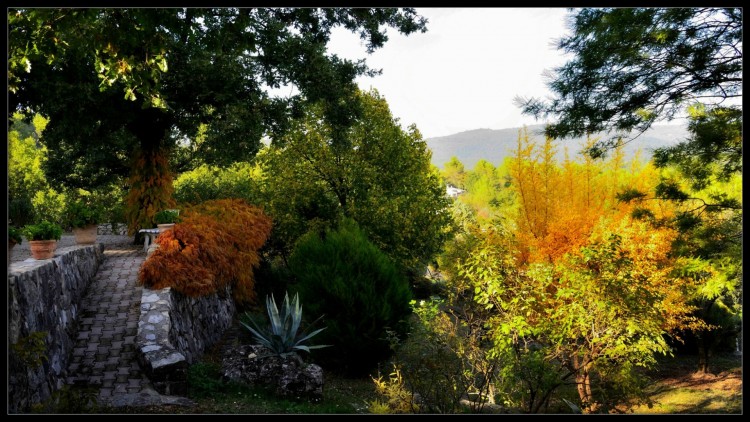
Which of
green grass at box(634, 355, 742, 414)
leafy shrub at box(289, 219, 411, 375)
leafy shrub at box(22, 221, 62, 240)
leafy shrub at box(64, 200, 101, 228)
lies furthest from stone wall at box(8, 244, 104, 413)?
green grass at box(634, 355, 742, 414)

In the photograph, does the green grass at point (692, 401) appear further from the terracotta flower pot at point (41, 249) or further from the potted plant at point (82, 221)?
the potted plant at point (82, 221)

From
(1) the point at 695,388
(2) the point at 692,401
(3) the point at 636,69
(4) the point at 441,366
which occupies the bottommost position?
(1) the point at 695,388

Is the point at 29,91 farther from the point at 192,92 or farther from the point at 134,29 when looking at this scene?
the point at 134,29

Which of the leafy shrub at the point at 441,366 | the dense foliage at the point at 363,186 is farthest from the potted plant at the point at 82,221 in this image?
the dense foliage at the point at 363,186

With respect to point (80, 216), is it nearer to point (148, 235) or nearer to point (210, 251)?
point (148, 235)

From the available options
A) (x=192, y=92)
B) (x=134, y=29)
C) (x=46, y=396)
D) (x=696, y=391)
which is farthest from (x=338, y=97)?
(x=696, y=391)

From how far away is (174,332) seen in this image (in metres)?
7.99

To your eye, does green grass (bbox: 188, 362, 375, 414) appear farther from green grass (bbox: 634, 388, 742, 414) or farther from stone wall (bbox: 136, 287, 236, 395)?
green grass (bbox: 634, 388, 742, 414)

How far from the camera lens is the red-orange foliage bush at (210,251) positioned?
884 centimetres

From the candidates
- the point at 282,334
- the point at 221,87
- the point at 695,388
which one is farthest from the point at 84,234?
the point at 695,388

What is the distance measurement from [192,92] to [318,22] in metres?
3.28

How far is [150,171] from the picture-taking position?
1364 cm

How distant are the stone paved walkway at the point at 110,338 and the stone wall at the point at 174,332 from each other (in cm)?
22

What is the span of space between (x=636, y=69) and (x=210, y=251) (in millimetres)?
7723
